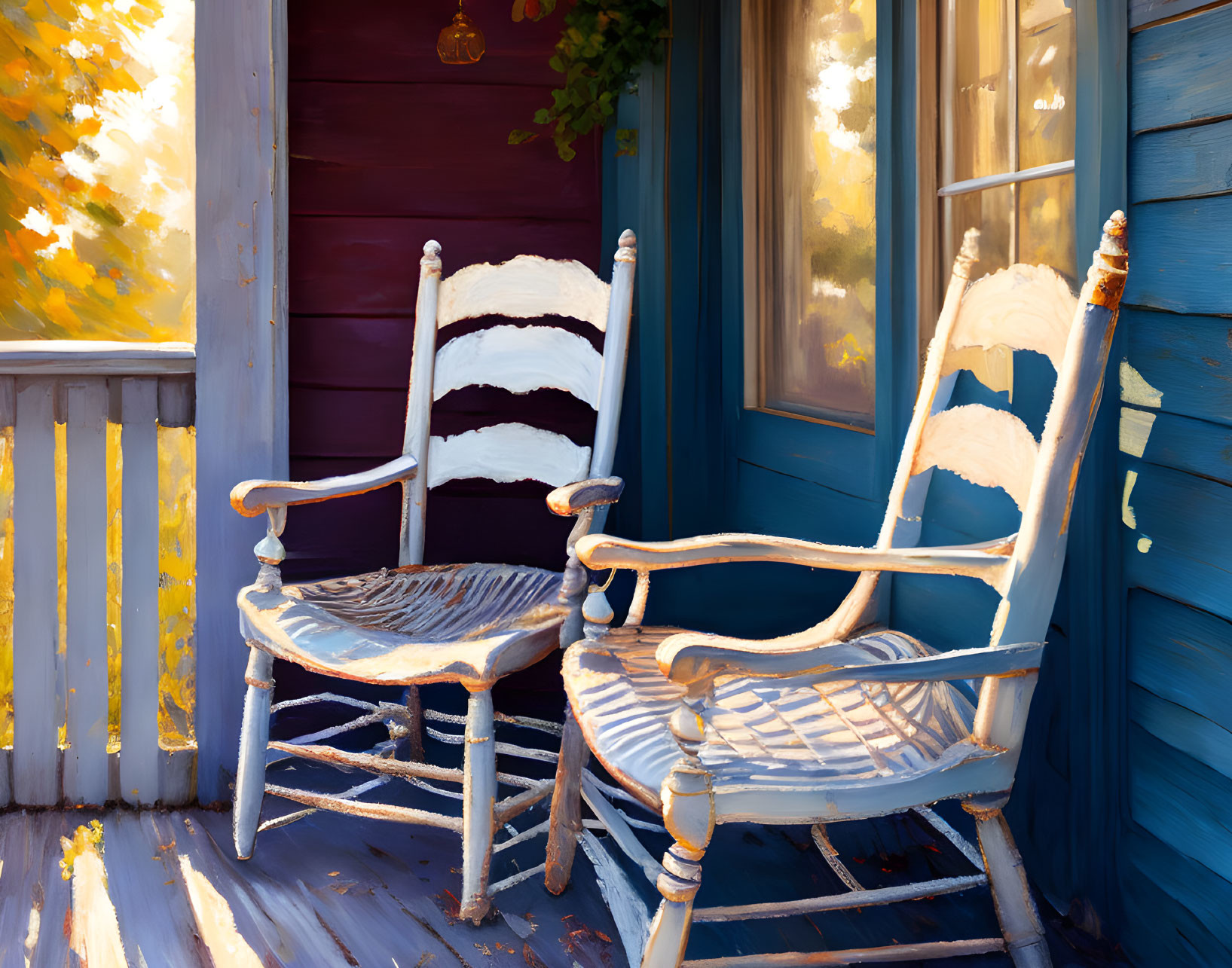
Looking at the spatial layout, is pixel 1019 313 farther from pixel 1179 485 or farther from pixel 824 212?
pixel 824 212

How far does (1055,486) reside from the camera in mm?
1040

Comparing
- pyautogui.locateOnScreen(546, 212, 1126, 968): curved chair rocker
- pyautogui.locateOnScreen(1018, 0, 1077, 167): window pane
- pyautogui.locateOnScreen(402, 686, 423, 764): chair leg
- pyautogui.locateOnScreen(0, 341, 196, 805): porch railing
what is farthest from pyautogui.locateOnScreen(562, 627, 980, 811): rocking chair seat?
pyautogui.locateOnScreen(0, 341, 196, 805): porch railing

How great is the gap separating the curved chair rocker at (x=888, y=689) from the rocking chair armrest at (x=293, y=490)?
0.61 meters

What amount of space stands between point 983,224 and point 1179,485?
54 centimetres

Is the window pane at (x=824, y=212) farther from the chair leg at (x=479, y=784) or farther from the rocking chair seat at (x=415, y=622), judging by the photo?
the chair leg at (x=479, y=784)

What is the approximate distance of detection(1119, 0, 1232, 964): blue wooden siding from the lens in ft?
3.51

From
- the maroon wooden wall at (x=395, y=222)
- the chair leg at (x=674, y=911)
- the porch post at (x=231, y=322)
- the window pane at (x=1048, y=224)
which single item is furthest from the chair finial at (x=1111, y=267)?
the porch post at (x=231, y=322)

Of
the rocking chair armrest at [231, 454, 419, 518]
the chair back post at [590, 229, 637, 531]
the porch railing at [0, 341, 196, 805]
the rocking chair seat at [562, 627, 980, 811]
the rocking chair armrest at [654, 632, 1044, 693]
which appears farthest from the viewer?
the porch railing at [0, 341, 196, 805]

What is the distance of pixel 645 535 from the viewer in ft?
7.18

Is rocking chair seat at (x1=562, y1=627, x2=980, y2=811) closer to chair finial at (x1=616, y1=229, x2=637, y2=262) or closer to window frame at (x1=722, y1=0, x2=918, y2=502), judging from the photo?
window frame at (x1=722, y1=0, x2=918, y2=502)

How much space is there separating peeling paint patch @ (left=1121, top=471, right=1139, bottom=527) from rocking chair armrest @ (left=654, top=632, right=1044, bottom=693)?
0.95 ft

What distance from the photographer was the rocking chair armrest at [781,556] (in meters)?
1.08

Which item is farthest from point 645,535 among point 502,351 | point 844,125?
point 844,125

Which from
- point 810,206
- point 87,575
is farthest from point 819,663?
point 87,575
